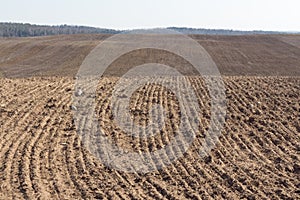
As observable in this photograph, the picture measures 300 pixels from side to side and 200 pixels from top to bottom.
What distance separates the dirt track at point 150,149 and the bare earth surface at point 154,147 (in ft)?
0.06

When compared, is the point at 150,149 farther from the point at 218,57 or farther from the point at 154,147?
the point at 218,57

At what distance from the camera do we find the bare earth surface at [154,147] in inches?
292

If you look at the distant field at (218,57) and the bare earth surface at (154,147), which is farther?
the distant field at (218,57)

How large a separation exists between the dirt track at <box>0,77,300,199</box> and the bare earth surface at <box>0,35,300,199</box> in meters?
0.02

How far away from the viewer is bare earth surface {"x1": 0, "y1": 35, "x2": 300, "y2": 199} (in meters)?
7.43

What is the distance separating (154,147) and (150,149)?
6.0 inches

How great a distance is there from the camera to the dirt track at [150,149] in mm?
7371

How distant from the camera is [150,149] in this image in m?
9.49

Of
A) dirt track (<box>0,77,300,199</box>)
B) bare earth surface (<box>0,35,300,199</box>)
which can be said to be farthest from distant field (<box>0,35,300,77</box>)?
dirt track (<box>0,77,300,199</box>)

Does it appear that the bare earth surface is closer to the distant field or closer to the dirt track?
the dirt track

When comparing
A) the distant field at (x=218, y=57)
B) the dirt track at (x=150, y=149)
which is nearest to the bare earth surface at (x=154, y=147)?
the dirt track at (x=150, y=149)

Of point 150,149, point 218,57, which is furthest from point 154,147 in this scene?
point 218,57

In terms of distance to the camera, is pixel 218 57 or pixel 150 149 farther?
pixel 218 57

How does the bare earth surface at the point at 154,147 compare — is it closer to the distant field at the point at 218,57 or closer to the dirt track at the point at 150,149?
the dirt track at the point at 150,149
